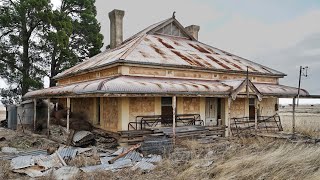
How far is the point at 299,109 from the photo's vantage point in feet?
106

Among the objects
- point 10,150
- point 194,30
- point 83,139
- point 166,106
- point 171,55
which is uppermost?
point 194,30

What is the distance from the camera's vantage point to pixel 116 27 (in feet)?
73.0

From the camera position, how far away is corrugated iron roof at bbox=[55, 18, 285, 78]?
16.4 meters

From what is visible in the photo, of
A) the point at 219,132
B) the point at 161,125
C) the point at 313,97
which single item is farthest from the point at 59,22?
the point at 313,97

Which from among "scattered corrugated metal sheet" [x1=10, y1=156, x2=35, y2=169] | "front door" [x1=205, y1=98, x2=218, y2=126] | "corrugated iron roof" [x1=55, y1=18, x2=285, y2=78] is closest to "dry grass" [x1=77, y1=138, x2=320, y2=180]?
"scattered corrugated metal sheet" [x1=10, y1=156, x2=35, y2=169]

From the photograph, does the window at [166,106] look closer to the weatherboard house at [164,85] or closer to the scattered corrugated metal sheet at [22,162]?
the weatherboard house at [164,85]

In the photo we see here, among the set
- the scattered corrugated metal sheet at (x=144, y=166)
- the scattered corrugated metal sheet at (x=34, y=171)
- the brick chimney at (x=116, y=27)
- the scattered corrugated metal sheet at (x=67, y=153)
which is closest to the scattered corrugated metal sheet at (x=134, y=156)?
the scattered corrugated metal sheet at (x=144, y=166)

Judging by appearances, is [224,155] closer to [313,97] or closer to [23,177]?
[23,177]

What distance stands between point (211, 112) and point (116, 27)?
9542 mm

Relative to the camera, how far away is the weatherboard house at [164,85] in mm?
14062

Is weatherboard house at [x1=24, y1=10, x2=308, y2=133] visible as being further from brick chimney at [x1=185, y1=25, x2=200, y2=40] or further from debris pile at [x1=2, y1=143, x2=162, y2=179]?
A: brick chimney at [x1=185, y1=25, x2=200, y2=40]

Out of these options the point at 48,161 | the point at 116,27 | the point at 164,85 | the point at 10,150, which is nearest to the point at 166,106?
the point at 164,85

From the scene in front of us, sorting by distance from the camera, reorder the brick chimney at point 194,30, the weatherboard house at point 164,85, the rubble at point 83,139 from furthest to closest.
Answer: the brick chimney at point 194,30
the weatherboard house at point 164,85
the rubble at point 83,139

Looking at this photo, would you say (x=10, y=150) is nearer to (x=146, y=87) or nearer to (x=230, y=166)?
(x=146, y=87)
